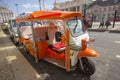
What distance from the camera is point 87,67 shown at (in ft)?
11.7

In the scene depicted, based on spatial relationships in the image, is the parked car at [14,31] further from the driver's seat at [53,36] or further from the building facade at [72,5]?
the building facade at [72,5]

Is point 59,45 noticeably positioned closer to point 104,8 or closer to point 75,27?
point 75,27

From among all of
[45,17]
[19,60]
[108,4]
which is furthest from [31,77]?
[108,4]

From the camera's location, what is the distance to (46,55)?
4.77 meters

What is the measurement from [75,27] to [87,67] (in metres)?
1.43

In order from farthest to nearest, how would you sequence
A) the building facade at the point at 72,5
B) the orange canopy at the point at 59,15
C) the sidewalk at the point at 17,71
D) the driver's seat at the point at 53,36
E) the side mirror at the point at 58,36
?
the building facade at the point at 72,5, the driver's seat at the point at 53,36, the side mirror at the point at 58,36, the sidewalk at the point at 17,71, the orange canopy at the point at 59,15

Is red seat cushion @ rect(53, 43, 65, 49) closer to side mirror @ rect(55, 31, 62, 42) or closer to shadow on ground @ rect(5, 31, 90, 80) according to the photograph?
side mirror @ rect(55, 31, 62, 42)

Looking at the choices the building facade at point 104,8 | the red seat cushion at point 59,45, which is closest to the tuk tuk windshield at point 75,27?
the red seat cushion at point 59,45

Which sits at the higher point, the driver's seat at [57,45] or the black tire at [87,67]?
the driver's seat at [57,45]

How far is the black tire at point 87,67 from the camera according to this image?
136 inches

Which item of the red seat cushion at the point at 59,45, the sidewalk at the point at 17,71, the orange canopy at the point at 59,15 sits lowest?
the sidewalk at the point at 17,71

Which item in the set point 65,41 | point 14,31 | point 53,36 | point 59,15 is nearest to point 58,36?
point 53,36

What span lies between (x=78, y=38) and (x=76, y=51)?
44cm

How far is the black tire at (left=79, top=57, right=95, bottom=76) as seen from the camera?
136 inches
